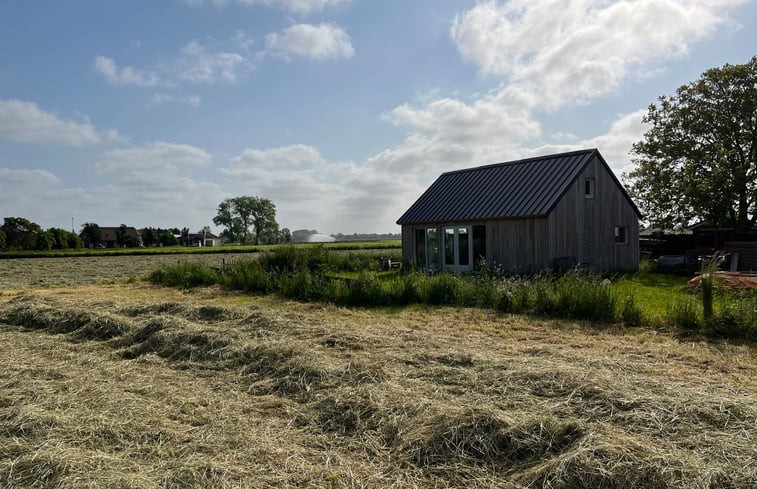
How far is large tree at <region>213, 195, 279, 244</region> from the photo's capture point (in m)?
102

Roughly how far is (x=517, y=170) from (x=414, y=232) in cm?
507

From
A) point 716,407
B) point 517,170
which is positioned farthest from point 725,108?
point 716,407

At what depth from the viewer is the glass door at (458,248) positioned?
727 inches

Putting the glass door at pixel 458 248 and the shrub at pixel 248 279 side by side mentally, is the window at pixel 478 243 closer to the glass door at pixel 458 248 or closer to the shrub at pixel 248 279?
the glass door at pixel 458 248

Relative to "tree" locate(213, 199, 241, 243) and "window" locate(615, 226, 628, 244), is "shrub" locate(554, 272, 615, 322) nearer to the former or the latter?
"window" locate(615, 226, 628, 244)

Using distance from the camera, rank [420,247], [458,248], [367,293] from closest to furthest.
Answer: [367,293] < [458,248] < [420,247]

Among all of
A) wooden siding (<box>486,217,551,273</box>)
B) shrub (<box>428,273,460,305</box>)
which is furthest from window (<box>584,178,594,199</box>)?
shrub (<box>428,273,460,305</box>)

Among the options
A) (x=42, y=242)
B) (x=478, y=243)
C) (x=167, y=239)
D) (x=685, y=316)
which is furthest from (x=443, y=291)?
(x=167, y=239)

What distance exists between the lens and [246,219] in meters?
104

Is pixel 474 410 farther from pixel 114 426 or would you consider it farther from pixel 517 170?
pixel 517 170

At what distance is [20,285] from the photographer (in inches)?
763

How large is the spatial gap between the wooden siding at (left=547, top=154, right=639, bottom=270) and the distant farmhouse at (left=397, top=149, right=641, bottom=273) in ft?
0.11

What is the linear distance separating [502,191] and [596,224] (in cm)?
369

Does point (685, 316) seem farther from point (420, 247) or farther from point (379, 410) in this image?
point (420, 247)
